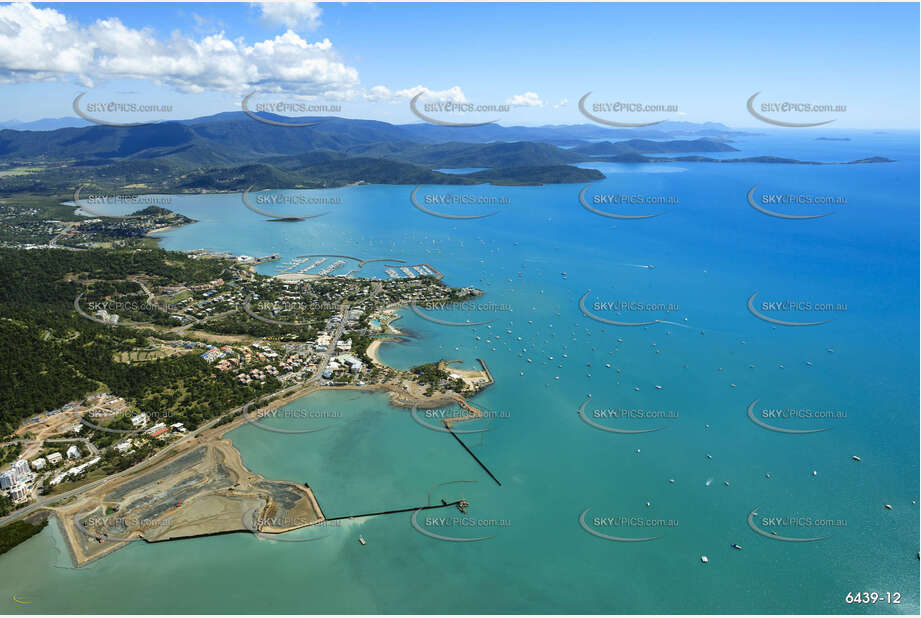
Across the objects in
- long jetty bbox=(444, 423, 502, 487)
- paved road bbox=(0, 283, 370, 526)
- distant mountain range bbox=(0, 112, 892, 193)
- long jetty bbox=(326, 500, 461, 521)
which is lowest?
long jetty bbox=(326, 500, 461, 521)

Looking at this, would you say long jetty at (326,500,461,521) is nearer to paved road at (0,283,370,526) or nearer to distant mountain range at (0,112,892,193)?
paved road at (0,283,370,526)

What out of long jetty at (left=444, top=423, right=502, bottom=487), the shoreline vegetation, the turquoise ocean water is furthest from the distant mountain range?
the shoreline vegetation

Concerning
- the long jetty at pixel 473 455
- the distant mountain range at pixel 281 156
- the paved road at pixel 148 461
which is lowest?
the long jetty at pixel 473 455

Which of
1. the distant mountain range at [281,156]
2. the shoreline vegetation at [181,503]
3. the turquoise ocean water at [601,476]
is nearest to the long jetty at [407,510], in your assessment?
the turquoise ocean water at [601,476]

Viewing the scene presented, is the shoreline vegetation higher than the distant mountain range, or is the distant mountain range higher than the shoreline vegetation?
the distant mountain range

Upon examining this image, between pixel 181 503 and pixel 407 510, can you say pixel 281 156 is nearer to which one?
pixel 181 503

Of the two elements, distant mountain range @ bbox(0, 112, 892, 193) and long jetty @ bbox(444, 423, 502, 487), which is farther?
distant mountain range @ bbox(0, 112, 892, 193)

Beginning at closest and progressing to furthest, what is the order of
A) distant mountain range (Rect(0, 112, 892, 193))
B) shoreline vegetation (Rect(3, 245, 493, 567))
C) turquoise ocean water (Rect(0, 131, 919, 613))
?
turquoise ocean water (Rect(0, 131, 919, 613))
shoreline vegetation (Rect(3, 245, 493, 567))
distant mountain range (Rect(0, 112, 892, 193))

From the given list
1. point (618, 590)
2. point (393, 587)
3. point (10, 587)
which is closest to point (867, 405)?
point (618, 590)

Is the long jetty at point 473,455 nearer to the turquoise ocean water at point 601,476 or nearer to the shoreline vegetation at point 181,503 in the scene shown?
the turquoise ocean water at point 601,476
